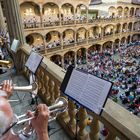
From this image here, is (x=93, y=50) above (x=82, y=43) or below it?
below

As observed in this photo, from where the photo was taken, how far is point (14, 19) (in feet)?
16.1

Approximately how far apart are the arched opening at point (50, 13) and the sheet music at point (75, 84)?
1868 centimetres

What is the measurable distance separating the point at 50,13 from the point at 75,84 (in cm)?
2022

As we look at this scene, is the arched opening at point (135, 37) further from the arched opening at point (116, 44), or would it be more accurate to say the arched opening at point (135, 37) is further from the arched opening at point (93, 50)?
the arched opening at point (93, 50)

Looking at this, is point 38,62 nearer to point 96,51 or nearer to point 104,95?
point 104,95

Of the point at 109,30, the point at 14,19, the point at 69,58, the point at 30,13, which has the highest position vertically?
the point at 14,19

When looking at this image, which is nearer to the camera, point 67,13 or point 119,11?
point 67,13

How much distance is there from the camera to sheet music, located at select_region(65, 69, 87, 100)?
6.00 ft

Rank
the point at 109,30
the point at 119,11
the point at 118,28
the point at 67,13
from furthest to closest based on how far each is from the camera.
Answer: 1. the point at 118,28
2. the point at 119,11
3. the point at 109,30
4. the point at 67,13

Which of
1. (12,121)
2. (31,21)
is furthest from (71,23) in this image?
(12,121)

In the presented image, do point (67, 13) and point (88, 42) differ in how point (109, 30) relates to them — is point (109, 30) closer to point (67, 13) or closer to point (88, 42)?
point (88, 42)

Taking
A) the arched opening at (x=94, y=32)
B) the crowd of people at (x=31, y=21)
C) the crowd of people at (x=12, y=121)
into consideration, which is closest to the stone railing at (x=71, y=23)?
the crowd of people at (x=31, y=21)

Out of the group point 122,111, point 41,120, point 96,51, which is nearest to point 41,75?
point 122,111

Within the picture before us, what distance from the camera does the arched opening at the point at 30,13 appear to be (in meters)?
18.0
